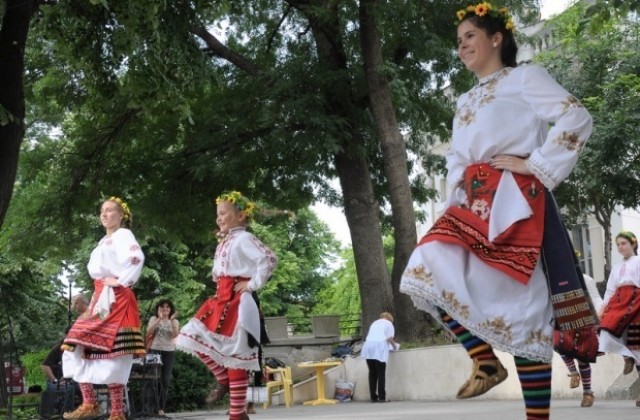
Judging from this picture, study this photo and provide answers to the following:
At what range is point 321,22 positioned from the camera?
794 inches

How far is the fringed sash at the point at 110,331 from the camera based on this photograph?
930 centimetres

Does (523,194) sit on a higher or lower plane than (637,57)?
lower

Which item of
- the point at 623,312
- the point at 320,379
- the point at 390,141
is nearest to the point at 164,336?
the point at 320,379

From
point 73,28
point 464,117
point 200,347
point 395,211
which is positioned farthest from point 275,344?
point 464,117

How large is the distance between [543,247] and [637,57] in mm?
25686

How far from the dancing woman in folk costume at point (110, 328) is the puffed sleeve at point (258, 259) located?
150 centimetres

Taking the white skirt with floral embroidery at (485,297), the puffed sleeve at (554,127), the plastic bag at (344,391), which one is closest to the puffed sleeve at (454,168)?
the puffed sleeve at (554,127)

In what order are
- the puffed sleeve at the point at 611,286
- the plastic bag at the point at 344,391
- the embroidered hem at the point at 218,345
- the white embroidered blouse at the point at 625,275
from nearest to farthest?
the embroidered hem at the point at 218,345
the white embroidered blouse at the point at 625,275
the puffed sleeve at the point at 611,286
the plastic bag at the point at 344,391

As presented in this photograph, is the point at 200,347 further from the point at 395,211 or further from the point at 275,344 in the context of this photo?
the point at 275,344

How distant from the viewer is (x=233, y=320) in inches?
314

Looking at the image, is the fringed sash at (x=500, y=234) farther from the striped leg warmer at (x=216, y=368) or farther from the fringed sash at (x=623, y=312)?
the fringed sash at (x=623, y=312)

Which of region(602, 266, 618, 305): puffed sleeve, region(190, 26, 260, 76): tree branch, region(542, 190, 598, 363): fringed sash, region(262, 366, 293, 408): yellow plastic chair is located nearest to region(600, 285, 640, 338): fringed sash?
region(602, 266, 618, 305): puffed sleeve

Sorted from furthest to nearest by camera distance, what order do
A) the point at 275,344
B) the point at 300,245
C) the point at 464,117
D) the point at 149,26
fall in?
1. the point at 300,245
2. the point at 275,344
3. the point at 149,26
4. the point at 464,117

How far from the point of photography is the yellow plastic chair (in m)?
21.5
